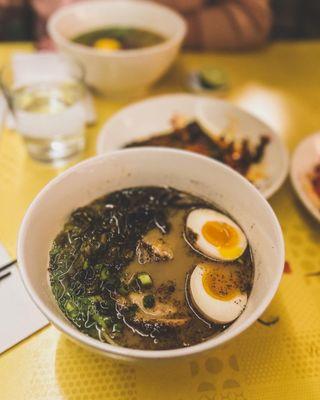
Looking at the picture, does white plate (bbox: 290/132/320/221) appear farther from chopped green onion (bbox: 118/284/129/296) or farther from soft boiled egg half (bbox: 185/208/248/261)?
chopped green onion (bbox: 118/284/129/296)

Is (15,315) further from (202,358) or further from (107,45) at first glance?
(107,45)

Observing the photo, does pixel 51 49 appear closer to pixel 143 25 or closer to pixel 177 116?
pixel 143 25

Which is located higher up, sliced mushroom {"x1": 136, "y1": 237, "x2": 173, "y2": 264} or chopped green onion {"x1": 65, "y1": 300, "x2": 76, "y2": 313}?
chopped green onion {"x1": 65, "y1": 300, "x2": 76, "y2": 313}

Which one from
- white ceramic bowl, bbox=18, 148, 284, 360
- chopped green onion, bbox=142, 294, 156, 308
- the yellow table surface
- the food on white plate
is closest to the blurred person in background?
the food on white plate

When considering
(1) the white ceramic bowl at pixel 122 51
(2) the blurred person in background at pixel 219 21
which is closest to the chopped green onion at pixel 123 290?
(1) the white ceramic bowl at pixel 122 51

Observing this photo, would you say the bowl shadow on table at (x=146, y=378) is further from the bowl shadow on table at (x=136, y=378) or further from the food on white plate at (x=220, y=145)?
the food on white plate at (x=220, y=145)
